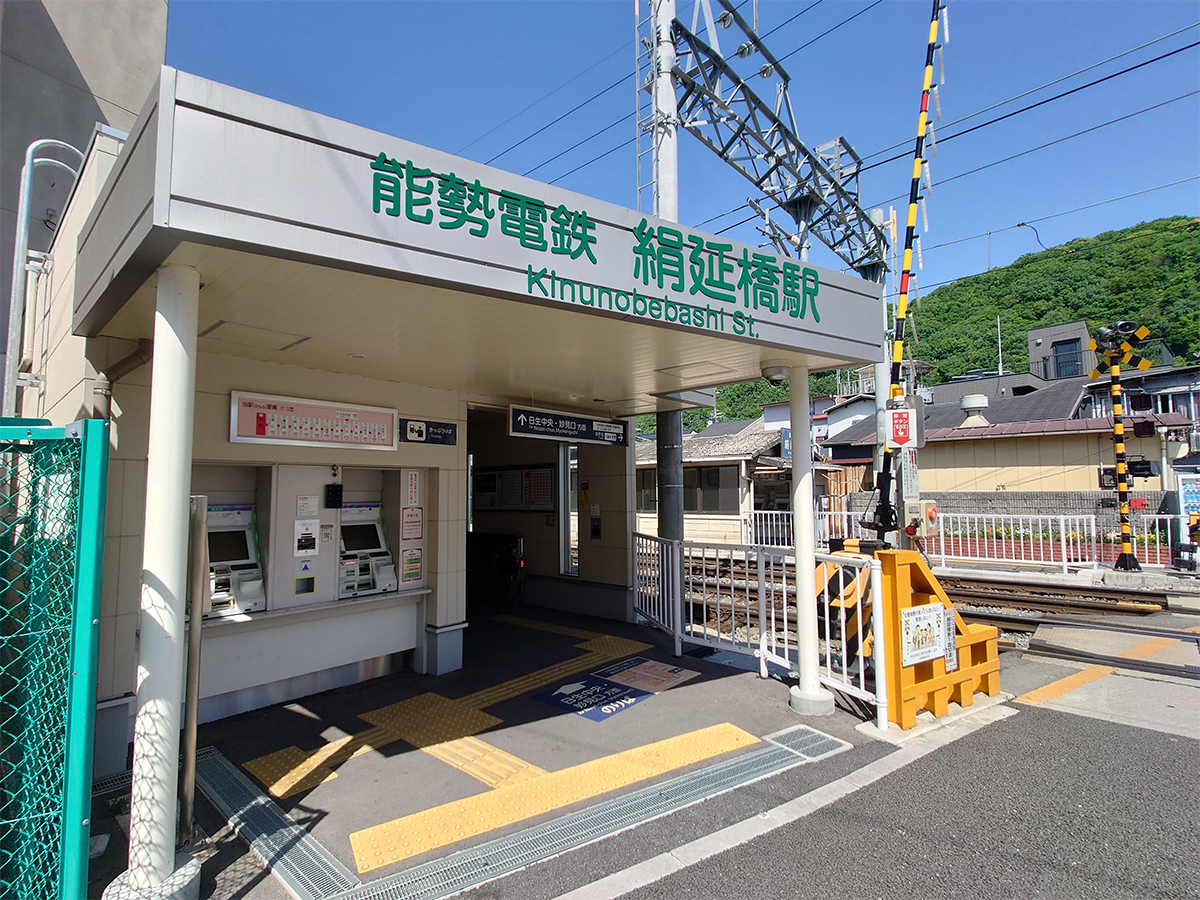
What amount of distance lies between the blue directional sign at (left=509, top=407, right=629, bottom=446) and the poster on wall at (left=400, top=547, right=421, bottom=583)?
5.07 ft

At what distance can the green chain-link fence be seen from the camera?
2.34 m

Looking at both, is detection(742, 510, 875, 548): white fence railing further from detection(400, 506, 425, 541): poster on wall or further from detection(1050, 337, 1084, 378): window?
detection(1050, 337, 1084, 378): window

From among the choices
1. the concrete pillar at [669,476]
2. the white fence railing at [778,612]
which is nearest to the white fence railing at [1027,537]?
the white fence railing at [778,612]

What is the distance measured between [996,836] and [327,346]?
5.11 meters

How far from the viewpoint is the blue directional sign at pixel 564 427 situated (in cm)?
658

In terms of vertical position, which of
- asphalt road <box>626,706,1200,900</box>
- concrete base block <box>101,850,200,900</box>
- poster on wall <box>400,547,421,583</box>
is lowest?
asphalt road <box>626,706,1200,900</box>

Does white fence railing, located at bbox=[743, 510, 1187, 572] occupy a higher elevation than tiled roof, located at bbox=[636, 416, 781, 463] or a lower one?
lower

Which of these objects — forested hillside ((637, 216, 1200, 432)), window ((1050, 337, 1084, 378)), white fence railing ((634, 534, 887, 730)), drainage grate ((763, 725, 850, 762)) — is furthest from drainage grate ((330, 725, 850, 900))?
window ((1050, 337, 1084, 378))

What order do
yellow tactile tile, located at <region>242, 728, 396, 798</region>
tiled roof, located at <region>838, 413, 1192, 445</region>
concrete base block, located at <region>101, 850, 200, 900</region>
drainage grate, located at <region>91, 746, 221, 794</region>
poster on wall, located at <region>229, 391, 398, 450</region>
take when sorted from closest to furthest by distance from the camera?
concrete base block, located at <region>101, 850, 200, 900</region>, drainage grate, located at <region>91, 746, 221, 794</region>, yellow tactile tile, located at <region>242, 728, 396, 798</region>, poster on wall, located at <region>229, 391, 398, 450</region>, tiled roof, located at <region>838, 413, 1192, 445</region>

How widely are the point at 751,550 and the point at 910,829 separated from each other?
3151mm

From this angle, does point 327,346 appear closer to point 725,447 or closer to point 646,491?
point 725,447

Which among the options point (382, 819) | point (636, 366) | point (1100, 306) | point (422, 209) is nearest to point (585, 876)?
point (382, 819)

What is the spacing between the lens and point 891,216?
12.0m

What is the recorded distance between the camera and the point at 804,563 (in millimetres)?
5207
